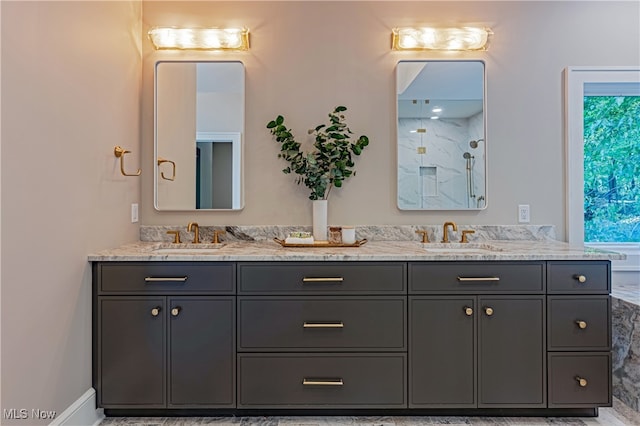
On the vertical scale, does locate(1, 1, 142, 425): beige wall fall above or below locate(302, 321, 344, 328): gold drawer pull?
above

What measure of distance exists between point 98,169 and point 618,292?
2.98 metres

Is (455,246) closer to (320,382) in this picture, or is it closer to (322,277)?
(322,277)

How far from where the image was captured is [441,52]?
2.48 m

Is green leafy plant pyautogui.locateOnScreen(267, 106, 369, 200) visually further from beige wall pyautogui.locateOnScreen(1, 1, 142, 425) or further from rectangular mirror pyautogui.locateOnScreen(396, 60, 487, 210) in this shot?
beige wall pyautogui.locateOnScreen(1, 1, 142, 425)

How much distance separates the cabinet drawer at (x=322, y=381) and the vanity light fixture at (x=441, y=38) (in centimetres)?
184

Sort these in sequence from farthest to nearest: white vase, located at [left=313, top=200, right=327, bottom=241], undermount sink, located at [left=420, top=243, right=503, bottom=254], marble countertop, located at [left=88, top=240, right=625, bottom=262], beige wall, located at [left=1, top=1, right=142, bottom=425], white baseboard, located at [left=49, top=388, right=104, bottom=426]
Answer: white vase, located at [left=313, top=200, right=327, bottom=241] → undermount sink, located at [left=420, top=243, right=503, bottom=254] → marble countertop, located at [left=88, top=240, right=625, bottom=262] → white baseboard, located at [left=49, top=388, right=104, bottom=426] → beige wall, located at [left=1, top=1, right=142, bottom=425]

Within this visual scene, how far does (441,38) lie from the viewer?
2.43 meters

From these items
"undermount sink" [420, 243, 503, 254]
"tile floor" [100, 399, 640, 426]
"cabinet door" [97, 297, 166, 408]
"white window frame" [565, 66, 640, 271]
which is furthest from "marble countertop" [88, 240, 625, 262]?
"tile floor" [100, 399, 640, 426]

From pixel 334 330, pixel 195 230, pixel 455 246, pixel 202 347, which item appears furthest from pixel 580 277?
pixel 195 230

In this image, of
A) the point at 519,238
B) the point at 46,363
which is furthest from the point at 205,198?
the point at 519,238

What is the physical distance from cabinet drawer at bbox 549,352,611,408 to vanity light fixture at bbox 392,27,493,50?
1.84 metres

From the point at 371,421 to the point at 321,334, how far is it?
505mm

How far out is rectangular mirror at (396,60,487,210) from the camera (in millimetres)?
2459

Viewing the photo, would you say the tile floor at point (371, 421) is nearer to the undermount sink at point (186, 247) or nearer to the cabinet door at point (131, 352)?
the cabinet door at point (131, 352)
